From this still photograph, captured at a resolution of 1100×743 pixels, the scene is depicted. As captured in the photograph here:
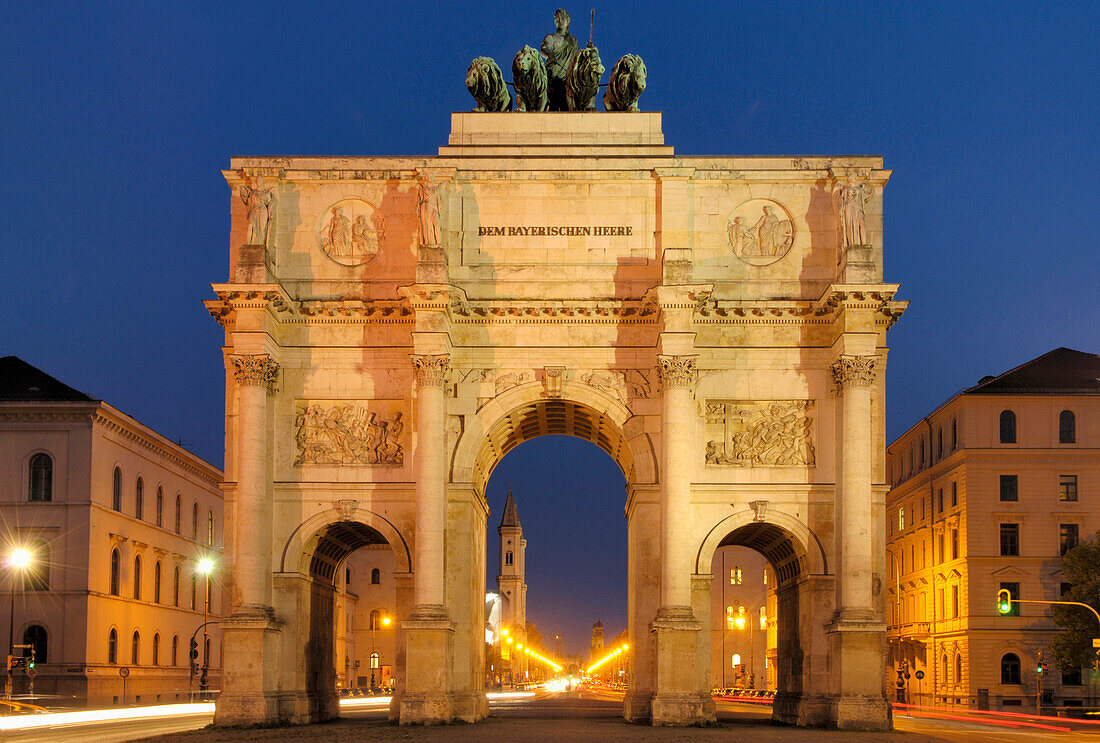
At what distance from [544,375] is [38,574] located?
2854cm

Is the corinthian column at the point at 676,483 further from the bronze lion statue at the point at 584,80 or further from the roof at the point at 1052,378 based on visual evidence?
the roof at the point at 1052,378

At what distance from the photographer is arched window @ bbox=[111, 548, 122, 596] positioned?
56688mm

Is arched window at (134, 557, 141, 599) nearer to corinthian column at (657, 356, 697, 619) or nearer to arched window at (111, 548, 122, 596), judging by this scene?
arched window at (111, 548, 122, 596)

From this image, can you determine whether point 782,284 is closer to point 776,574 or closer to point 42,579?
point 776,574

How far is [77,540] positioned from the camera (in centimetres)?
5356

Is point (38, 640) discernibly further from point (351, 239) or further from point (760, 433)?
point (760, 433)

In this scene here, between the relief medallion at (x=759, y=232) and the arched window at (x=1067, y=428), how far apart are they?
32.7m

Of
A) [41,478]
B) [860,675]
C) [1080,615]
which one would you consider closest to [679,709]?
[860,675]

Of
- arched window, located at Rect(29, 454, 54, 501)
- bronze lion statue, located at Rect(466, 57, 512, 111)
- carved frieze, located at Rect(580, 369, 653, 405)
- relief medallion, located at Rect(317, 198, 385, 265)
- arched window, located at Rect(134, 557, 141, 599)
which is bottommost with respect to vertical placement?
arched window, located at Rect(134, 557, 141, 599)

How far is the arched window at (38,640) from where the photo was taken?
52344 mm

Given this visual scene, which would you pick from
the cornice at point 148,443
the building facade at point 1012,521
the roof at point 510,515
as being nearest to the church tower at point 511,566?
the roof at point 510,515

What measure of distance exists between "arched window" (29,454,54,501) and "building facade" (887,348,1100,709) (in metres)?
40.1

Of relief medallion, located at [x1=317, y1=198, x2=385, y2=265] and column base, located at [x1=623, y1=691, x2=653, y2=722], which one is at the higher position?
relief medallion, located at [x1=317, y1=198, x2=385, y2=265]

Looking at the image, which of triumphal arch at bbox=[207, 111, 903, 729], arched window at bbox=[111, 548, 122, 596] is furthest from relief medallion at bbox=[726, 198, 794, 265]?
arched window at bbox=[111, 548, 122, 596]
